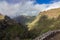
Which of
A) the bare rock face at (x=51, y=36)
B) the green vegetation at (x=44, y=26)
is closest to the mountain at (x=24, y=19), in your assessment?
the green vegetation at (x=44, y=26)

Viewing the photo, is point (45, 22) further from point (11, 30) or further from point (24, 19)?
point (11, 30)

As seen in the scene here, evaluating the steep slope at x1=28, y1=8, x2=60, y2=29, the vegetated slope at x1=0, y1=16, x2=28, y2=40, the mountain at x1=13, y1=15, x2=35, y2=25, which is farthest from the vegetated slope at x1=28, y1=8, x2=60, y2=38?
the vegetated slope at x1=0, y1=16, x2=28, y2=40

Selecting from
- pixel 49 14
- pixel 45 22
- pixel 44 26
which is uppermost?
pixel 49 14

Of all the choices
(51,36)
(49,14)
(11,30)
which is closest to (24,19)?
(11,30)

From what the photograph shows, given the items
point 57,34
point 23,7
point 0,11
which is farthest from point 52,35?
point 0,11

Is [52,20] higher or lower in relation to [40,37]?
higher

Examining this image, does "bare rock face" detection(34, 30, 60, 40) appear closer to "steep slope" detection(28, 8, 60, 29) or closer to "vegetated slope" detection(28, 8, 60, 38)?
"vegetated slope" detection(28, 8, 60, 38)

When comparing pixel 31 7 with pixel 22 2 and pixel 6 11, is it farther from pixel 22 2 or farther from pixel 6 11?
pixel 6 11
